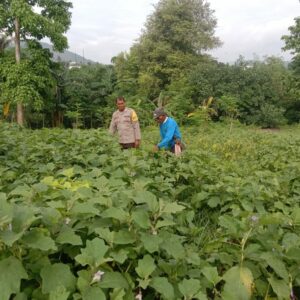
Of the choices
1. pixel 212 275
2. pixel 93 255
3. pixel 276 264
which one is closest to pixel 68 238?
pixel 93 255

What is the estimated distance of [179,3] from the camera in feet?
84.4

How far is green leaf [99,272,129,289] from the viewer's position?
138cm

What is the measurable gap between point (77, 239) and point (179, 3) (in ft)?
86.4

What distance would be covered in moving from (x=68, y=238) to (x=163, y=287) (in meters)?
0.41

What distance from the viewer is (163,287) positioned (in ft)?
4.88

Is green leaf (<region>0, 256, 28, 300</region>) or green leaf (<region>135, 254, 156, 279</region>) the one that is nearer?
green leaf (<region>0, 256, 28, 300</region>)

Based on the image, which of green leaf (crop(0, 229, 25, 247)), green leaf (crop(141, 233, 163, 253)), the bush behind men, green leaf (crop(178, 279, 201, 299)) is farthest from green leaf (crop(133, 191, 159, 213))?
the bush behind men

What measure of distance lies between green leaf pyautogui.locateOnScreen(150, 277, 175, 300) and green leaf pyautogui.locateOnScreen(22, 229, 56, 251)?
1.39ft

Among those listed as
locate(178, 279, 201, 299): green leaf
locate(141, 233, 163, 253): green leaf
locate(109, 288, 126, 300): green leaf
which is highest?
locate(141, 233, 163, 253): green leaf

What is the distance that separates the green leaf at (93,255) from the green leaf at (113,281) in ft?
0.21

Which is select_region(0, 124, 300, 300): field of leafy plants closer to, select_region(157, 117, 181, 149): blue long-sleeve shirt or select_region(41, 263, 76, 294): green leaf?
select_region(41, 263, 76, 294): green leaf

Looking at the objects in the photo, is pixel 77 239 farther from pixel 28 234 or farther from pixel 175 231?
pixel 175 231

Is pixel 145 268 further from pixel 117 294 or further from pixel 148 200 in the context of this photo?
pixel 148 200

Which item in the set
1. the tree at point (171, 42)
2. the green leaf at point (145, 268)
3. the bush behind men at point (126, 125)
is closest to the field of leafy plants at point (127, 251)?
the green leaf at point (145, 268)
